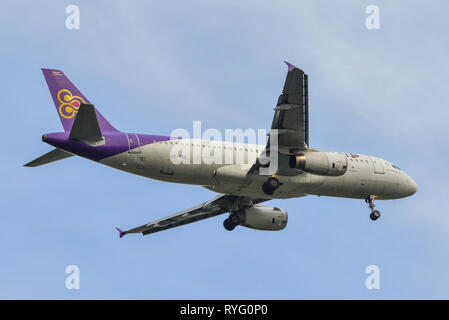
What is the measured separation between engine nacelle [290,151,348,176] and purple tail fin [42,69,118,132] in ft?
32.7

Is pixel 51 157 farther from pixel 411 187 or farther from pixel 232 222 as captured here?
pixel 411 187

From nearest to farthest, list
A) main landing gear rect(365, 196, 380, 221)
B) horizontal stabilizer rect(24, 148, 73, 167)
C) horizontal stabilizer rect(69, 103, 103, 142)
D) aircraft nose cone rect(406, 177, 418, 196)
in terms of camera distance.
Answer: horizontal stabilizer rect(69, 103, 103, 142), horizontal stabilizer rect(24, 148, 73, 167), main landing gear rect(365, 196, 380, 221), aircraft nose cone rect(406, 177, 418, 196)

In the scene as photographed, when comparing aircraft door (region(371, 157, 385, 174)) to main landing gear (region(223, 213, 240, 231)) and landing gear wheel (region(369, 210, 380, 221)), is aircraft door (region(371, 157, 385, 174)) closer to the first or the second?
landing gear wheel (region(369, 210, 380, 221))

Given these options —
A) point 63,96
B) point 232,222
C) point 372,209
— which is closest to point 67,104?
point 63,96

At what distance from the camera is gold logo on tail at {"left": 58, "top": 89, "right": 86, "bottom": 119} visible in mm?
39938

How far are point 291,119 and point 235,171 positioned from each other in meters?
4.30

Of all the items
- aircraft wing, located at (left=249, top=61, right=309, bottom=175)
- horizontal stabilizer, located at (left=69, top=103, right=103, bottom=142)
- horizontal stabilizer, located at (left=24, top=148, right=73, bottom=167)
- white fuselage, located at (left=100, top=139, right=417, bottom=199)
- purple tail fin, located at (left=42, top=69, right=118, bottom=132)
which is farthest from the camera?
purple tail fin, located at (left=42, top=69, right=118, bottom=132)

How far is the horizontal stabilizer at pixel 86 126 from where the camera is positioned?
37.0 metres

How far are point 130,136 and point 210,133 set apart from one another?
4718 mm

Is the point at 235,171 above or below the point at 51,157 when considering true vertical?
below

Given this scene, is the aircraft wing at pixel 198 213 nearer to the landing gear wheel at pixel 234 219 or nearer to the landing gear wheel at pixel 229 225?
the landing gear wheel at pixel 234 219

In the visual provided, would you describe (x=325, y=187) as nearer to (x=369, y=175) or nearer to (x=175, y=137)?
(x=369, y=175)

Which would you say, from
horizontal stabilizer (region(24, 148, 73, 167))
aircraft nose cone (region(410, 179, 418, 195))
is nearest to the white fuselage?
aircraft nose cone (region(410, 179, 418, 195))

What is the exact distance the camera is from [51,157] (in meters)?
39.2
